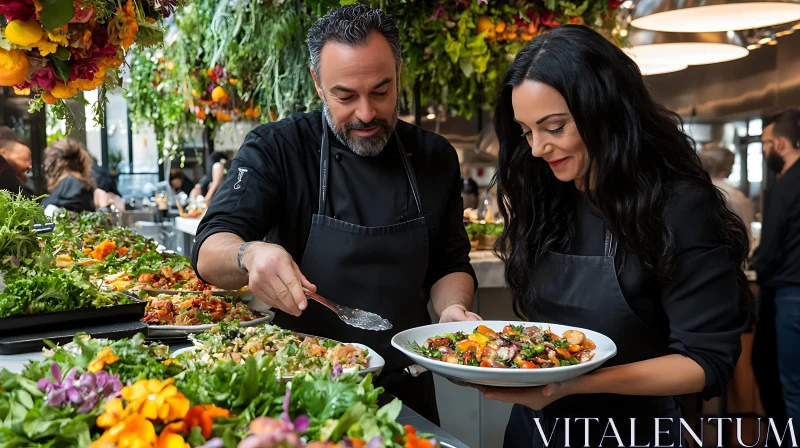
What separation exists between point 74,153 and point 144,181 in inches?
282

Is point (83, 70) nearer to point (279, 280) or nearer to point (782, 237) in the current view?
point (279, 280)

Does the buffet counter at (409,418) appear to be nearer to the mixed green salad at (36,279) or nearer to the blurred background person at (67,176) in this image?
the mixed green salad at (36,279)

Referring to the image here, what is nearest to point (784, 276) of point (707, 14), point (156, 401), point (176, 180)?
point (707, 14)

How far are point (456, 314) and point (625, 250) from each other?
49 centimetres

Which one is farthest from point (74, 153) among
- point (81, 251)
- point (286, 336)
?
point (286, 336)

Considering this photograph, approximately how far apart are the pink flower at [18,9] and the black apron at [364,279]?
2.93 ft

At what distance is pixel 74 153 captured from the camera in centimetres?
655

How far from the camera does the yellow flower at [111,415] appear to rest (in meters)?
0.92

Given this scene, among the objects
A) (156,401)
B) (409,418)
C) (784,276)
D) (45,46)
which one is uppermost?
(45,46)

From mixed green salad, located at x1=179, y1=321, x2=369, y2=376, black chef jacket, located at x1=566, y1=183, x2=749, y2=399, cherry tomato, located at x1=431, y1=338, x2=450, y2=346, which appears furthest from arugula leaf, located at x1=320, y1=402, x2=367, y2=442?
black chef jacket, located at x1=566, y1=183, x2=749, y2=399

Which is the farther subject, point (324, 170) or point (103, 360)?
point (324, 170)

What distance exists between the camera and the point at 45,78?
195 centimetres

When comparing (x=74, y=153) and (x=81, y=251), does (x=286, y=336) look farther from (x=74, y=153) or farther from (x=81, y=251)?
(x=74, y=153)

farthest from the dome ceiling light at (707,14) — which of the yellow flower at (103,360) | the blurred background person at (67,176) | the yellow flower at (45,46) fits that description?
the blurred background person at (67,176)
